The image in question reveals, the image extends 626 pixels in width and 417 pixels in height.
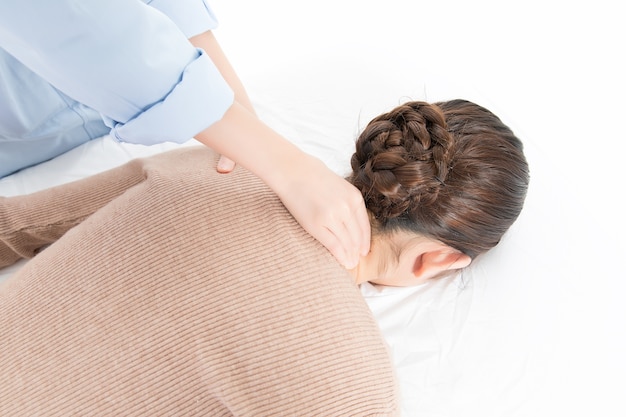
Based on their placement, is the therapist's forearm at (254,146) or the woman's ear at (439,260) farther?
the woman's ear at (439,260)

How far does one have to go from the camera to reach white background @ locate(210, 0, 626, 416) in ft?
3.10

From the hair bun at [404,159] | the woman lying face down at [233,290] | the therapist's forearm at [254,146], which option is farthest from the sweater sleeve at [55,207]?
the hair bun at [404,159]

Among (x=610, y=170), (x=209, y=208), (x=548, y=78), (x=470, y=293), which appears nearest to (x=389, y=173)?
(x=209, y=208)

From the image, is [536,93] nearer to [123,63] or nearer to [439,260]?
[439,260]

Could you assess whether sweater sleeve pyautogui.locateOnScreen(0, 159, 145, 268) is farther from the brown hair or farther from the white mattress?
the brown hair

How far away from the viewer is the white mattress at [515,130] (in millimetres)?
938

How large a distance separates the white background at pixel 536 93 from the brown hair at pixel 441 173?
257 millimetres

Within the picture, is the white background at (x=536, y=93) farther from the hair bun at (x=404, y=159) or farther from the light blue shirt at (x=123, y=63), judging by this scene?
the light blue shirt at (x=123, y=63)

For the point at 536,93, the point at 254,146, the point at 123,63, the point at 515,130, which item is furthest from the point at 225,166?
the point at 536,93

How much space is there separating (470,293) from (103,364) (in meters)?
0.67

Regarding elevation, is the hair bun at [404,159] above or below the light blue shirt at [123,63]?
below

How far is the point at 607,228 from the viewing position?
1.08 m

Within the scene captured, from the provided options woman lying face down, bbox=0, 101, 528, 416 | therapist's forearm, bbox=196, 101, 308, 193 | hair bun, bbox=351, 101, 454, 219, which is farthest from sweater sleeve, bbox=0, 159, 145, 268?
hair bun, bbox=351, 101, 454, 219

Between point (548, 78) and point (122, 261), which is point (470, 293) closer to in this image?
point (122, 261)
